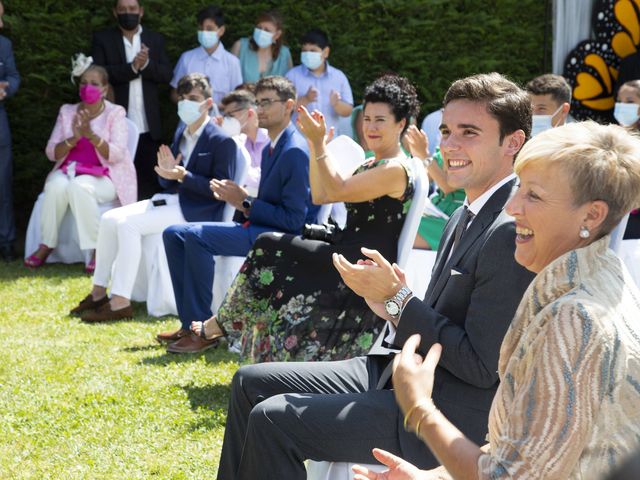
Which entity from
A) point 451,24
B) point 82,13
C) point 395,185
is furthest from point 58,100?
point 395,185

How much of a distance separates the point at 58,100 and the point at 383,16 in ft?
11.9

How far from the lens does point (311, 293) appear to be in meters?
4.66

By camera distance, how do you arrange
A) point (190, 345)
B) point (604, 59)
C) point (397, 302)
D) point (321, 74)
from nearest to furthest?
1. point (397, 302)
2. point (190, 345)
3. point (321, 74)
4. point (604, 59)

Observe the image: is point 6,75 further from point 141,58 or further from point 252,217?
point 252,217

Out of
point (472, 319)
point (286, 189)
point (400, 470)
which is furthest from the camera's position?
point (286, 189)

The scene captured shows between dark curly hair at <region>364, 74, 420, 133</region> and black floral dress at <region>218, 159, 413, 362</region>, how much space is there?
0.49 m

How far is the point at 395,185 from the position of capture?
14.2 feet

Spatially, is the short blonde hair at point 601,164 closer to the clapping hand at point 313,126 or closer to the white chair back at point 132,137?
the clapping hand at point 313,126

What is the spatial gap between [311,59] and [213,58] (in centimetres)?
99

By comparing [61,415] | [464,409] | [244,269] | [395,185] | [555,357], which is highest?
[555,357]

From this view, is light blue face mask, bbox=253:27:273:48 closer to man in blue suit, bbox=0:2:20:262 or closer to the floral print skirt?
man in blue suit, bbox=0:2:20:262

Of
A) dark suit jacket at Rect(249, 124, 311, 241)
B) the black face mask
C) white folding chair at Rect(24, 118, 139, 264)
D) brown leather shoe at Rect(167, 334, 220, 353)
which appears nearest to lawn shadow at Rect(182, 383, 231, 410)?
brown leather shoe at Rect(167, 334, 220, 353)

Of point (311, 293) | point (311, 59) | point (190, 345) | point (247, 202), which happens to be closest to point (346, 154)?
point (247, 202)

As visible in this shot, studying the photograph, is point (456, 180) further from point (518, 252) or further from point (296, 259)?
point (296, 259)
